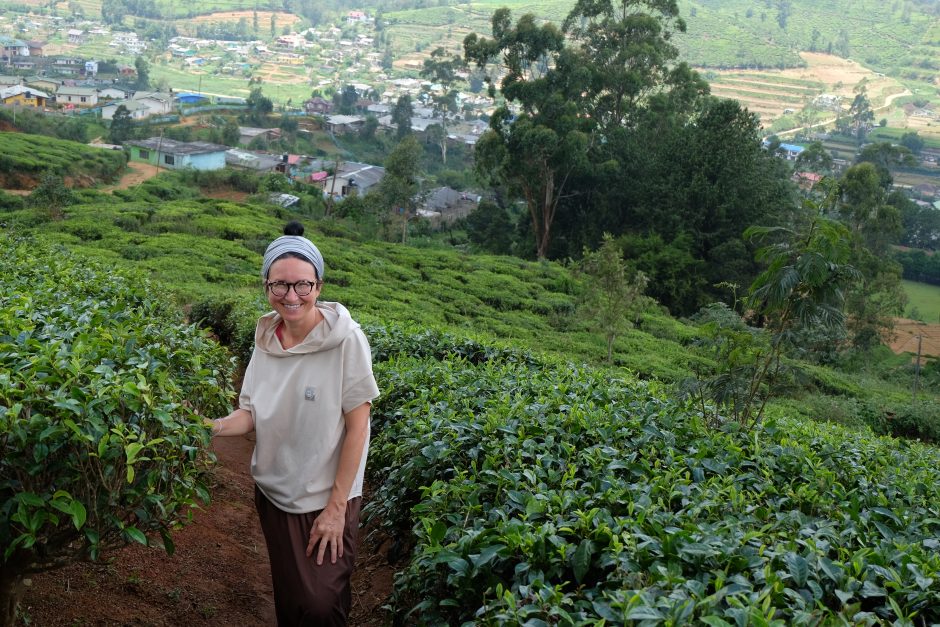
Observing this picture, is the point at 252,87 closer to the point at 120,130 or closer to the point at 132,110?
the point at 132,110

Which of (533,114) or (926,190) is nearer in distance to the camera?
(533,114)

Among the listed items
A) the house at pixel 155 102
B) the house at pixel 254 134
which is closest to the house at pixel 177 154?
the house at pixel 254 134

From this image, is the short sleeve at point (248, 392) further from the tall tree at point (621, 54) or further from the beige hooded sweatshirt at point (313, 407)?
the tall tree at point (621, 54)

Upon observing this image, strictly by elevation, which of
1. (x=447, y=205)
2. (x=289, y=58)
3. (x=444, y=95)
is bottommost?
(x=447, y=205)

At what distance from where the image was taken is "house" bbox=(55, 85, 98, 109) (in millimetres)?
51228

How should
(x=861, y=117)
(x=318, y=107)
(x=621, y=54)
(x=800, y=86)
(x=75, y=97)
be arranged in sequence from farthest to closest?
(x=800, y=86), (x=861, y=117), (x=318, y=107), (x=75, y=97), (x=621, y=54)

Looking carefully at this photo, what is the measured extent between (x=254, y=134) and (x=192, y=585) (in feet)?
157

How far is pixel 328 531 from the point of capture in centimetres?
258

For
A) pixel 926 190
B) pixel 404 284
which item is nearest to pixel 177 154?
pixel 404 284

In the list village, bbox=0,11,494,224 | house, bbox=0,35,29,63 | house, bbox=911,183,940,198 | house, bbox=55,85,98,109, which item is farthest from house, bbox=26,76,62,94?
house, bbox=911,183,940,198

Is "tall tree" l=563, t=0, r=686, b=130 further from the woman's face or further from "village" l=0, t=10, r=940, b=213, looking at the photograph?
the woman's face

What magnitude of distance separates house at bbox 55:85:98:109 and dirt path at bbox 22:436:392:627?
5331 cm

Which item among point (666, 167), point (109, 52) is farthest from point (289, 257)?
point (109, 52)

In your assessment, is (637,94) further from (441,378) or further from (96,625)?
(96,625)
